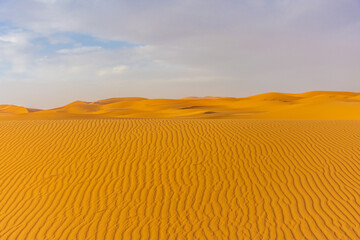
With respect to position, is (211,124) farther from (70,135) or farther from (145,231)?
(145,231)

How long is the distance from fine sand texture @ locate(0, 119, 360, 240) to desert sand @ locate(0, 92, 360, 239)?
2cm

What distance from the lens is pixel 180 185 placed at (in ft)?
24.0

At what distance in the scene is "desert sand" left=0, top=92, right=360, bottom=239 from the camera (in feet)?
18.9

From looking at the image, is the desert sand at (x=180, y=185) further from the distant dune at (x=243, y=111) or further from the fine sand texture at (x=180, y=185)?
the distant dune at (x=243, y=111)

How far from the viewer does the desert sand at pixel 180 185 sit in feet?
18.9

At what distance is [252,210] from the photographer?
20.6 ft

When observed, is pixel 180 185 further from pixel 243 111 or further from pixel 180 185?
pixel 243 111

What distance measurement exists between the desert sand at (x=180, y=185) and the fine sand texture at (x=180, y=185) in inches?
0.9

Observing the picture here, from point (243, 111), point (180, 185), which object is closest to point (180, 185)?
point (180, 185)

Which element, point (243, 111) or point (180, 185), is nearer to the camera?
point (180, 185)

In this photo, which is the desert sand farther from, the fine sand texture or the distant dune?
the distant dune

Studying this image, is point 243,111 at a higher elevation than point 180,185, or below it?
higher

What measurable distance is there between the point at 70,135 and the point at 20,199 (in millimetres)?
4587

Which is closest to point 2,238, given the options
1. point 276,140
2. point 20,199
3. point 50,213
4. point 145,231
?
point 50,213
